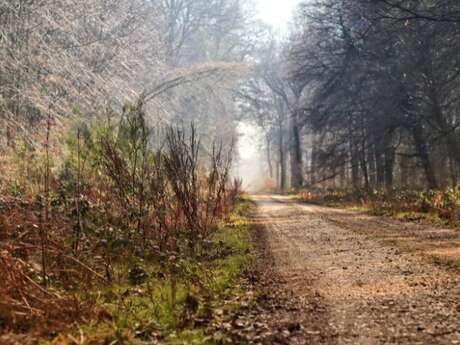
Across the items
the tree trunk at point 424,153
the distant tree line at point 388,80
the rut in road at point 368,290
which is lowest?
the rut in road at point 368,290

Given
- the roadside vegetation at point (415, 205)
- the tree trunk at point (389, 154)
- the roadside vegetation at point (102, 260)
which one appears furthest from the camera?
the tree trunk at point (389, 154)

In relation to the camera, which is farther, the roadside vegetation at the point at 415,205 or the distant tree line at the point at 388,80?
the distant tree line at the point at 388,80

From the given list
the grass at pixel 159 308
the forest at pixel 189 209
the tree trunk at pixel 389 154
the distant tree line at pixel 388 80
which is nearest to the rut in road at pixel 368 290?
the forest at pixel 189 209

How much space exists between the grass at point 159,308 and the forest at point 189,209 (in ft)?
0.09

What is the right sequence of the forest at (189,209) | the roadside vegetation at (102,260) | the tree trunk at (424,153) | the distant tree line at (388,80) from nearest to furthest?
1. the roadside vegetation at (102,260)
2. the forest at (189,209)
3. the distant tree line at (388,80)
4. the tree trunk at (424,153)

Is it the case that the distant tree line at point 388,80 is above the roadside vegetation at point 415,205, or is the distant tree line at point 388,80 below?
above

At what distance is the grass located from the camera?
14.2ft

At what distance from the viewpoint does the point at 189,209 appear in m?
8.95

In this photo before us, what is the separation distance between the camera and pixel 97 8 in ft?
51.5

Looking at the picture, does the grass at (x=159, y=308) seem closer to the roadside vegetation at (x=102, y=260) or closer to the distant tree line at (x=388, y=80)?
the roadside vegetation at (x=102, y=260)

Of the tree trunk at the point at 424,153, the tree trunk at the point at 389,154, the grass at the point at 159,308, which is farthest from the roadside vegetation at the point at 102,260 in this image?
the tree trunk at the point at 424,153

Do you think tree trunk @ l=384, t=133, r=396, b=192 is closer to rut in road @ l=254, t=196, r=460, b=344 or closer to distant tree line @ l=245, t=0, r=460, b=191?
distant tree line @ l=245, t=0, r=460, b=191

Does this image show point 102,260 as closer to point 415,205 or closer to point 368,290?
point 368,290

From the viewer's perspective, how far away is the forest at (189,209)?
189 inches
